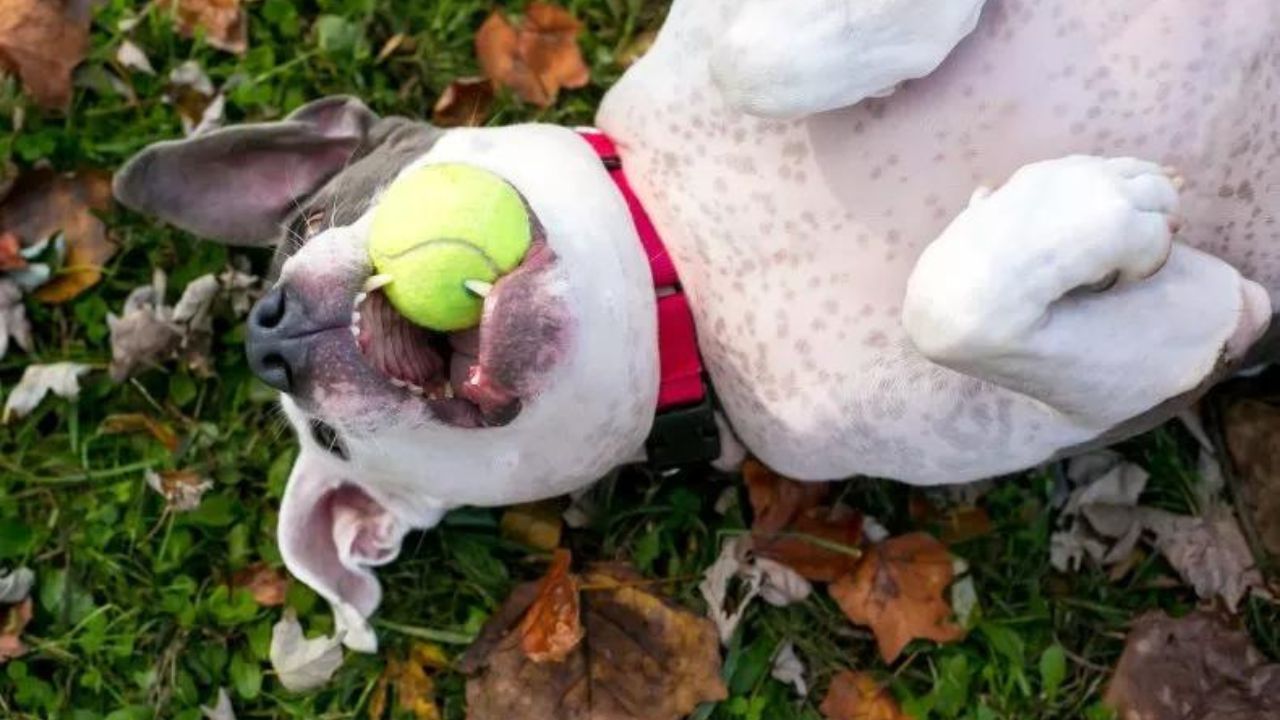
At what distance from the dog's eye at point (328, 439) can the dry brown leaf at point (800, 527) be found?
117 cm

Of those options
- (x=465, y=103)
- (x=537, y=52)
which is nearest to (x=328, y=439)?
(x=465, y=103)

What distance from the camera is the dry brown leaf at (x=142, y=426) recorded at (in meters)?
3.79

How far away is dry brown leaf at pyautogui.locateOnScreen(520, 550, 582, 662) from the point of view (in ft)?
11.6

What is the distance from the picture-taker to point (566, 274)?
249 cm

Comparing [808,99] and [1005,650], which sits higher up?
[808,99]

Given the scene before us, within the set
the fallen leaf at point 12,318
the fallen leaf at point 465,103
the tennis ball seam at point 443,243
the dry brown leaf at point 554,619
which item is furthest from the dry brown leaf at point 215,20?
the tennis ball seam at point 443,243

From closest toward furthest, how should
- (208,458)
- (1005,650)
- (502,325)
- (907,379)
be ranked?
1. (502,325)
2. (907,379)
3. (1005,650)
4. (208,458)

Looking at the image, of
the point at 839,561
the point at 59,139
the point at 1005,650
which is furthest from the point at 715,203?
the point at 59,139

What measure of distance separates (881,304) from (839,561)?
1.11 m

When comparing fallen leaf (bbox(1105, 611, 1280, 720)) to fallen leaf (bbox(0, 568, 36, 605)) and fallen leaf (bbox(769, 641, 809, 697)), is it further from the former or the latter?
fallen leaf (bbox(0, 568, 36, 605))

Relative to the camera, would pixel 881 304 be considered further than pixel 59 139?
No

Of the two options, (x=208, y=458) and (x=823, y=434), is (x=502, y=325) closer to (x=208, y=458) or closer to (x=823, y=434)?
(x=823, y=434)

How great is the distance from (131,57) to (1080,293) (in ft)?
8.89

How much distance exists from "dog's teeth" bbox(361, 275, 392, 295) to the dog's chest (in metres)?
0.67
